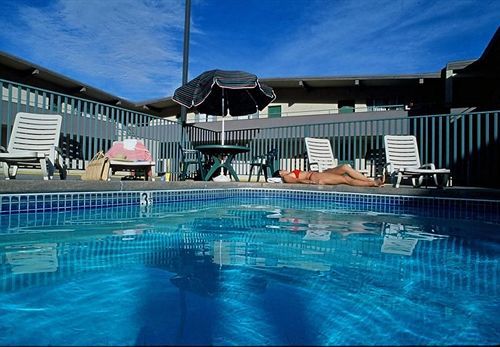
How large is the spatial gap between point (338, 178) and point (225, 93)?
3771mm

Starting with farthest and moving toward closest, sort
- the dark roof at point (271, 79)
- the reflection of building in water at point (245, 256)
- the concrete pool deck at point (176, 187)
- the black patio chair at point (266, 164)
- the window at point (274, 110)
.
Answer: the window at point (274, 110) → the dark roof at point (271, 79) → the black patio chair at point (266, 164) → the concrete pool deck at point (176, 187) → the reflection of building in water at point (245, 256)

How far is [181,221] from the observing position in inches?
152

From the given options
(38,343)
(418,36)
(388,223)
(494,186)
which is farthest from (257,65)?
(38,343)

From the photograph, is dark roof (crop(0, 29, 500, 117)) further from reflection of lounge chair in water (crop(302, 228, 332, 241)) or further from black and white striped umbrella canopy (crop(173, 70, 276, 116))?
reflection of lounge chair in water (crop(302, 228, 332, 241))

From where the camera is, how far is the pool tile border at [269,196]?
3.99 m

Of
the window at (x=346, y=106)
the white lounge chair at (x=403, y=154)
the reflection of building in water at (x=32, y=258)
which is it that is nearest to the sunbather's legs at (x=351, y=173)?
the white lounge chair at (x=403, y=154)

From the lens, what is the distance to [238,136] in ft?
35.5

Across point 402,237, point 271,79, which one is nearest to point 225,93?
point 402,237

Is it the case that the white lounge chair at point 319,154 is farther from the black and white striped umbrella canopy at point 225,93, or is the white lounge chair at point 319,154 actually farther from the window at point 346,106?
the window at point 346,106

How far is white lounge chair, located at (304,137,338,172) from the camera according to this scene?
854 centimetres

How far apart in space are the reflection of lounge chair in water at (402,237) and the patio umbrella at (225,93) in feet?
14.5

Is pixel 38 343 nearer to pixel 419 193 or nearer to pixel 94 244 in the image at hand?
pixel 94 244

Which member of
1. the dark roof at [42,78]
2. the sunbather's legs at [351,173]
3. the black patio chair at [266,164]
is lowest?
the sunbather's legs at [351,173]

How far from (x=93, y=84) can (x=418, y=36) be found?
19.8m
